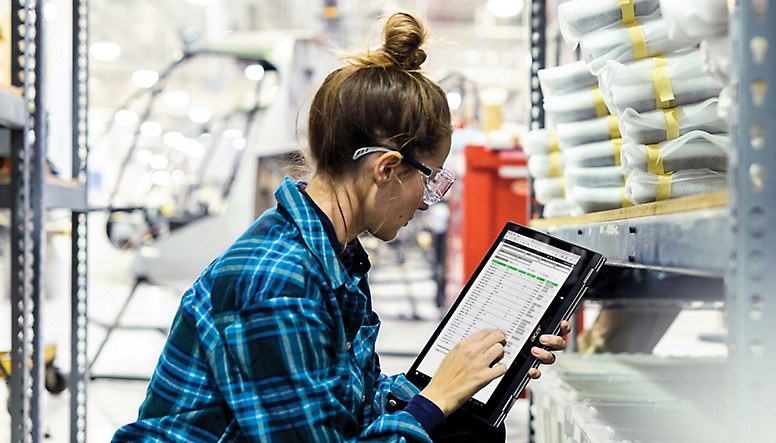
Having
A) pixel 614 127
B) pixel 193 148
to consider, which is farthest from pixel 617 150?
pixel 193 148

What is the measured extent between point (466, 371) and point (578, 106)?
0.55 meters

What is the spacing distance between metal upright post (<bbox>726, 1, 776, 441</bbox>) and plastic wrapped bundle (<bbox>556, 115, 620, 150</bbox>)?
2.32 feet

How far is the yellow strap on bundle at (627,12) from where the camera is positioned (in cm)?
123

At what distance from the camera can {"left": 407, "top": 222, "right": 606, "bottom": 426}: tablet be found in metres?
1.23

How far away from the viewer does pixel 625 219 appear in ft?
3.67

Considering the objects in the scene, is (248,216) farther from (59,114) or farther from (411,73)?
(411,73)

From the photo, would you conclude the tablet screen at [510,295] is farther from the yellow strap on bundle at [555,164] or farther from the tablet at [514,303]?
the yellow strap on bundle at [555,164]

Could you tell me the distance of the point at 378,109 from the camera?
120 cm

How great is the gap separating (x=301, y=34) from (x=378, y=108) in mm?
5416

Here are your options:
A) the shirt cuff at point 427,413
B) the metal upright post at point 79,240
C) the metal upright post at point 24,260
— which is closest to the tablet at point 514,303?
the shirt cuff at point 427,413

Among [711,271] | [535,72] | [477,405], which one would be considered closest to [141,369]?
[535,72]

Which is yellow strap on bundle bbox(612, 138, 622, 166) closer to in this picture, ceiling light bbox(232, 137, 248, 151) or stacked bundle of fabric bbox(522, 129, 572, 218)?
stacked bundle of fabric bbox(522, 129, 572, 218)

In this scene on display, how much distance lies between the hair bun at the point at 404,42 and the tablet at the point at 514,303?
1.10ft

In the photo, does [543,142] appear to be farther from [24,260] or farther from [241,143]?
[241,143]
